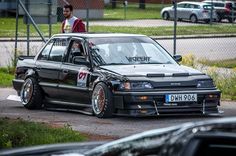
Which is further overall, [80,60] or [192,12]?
[192,12]

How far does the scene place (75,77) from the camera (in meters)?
14.1

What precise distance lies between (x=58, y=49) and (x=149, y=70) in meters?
2.28

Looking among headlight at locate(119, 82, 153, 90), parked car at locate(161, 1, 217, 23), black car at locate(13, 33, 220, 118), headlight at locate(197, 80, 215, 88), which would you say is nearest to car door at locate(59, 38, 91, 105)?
black car at locate(13, 33, 220, 118)

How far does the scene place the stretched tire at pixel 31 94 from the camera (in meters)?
15.0

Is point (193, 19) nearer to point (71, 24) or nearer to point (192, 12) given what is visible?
point (192, 12)

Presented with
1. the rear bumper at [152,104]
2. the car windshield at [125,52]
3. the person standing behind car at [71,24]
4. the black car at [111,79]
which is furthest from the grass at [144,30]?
the rear bumper at [152,104]

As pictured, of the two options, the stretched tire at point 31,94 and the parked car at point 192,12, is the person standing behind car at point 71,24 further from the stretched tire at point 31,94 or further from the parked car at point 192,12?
the parked car at point 192,12

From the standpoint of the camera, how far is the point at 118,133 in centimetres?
1166

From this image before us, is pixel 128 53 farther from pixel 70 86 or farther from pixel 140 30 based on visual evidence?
pixel 140 30

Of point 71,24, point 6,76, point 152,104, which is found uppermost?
point 71,24

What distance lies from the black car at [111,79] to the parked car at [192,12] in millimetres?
35227

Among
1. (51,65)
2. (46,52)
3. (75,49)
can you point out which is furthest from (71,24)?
(75,49)

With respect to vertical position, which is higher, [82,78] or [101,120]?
[82,78]

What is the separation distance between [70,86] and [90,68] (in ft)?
1.99
